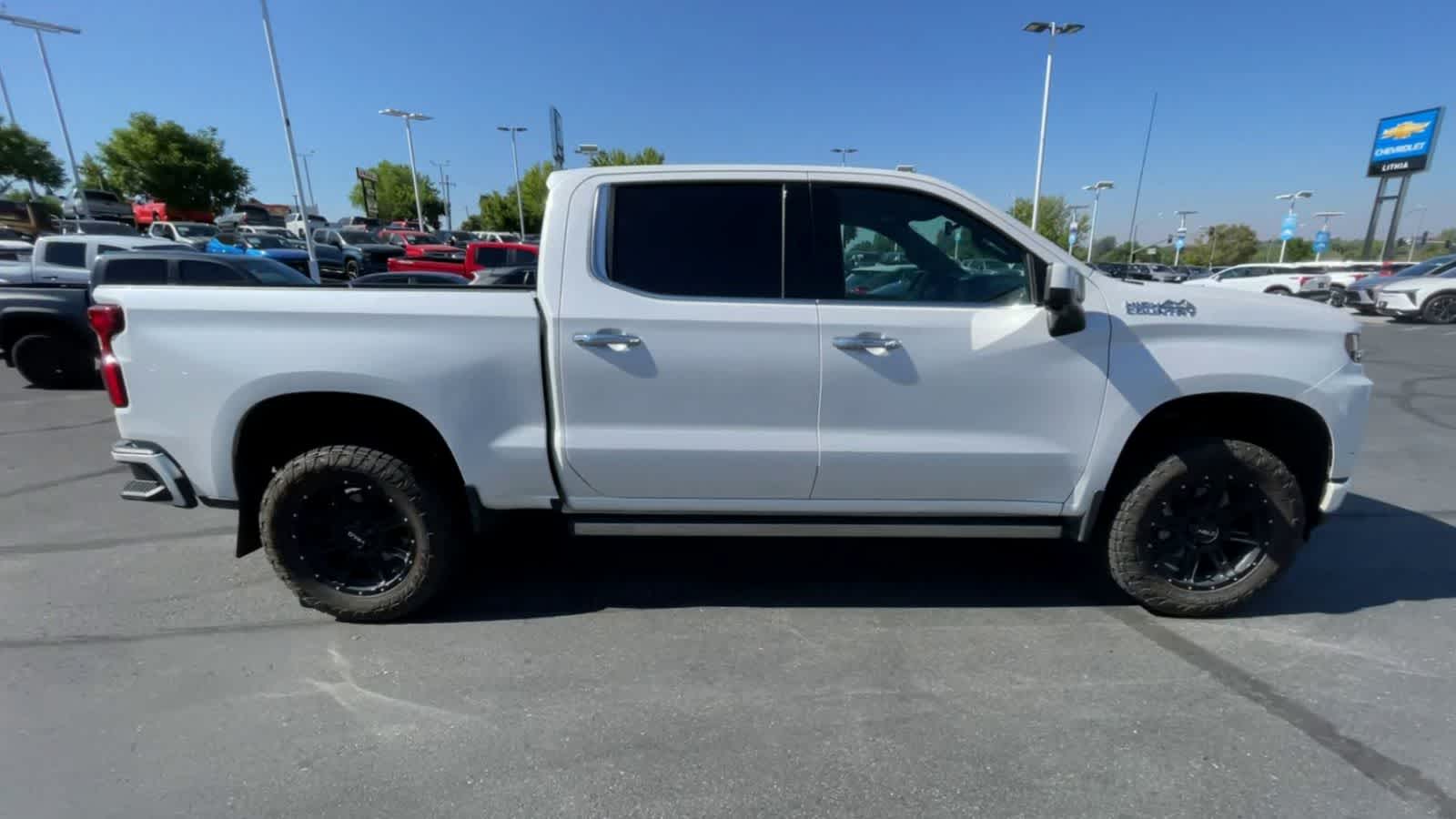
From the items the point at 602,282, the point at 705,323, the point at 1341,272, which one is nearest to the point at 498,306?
the point at 602,282

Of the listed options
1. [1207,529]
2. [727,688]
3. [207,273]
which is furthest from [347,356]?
[207,273]

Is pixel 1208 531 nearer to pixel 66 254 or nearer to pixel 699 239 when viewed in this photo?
pixel 699 239

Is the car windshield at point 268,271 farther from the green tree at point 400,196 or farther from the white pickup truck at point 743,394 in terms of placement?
the green tree at point 400,196

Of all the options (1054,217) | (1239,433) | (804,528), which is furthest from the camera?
(1054,217)

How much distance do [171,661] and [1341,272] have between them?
31852 mm

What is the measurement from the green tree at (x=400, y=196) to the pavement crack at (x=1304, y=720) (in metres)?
91.1

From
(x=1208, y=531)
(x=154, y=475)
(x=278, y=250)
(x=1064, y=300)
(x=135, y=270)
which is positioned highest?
(x=1064, y=300)

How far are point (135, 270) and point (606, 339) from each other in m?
9.27

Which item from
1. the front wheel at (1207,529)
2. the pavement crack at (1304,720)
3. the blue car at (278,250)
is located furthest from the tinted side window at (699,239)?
the blue car at (278,250)

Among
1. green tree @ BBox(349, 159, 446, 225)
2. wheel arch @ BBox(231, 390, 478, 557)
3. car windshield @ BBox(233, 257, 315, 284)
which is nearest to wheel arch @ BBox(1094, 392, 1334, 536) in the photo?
wheel arch @ BBox(231, 390, 478, 557)

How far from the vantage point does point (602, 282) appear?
2.85 m

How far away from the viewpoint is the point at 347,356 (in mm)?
2791

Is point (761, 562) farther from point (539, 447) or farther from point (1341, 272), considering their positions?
point (1341, 272)

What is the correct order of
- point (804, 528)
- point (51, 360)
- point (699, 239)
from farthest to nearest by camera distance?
point (51, 360)
point (804, 528)
point (699, 239)
